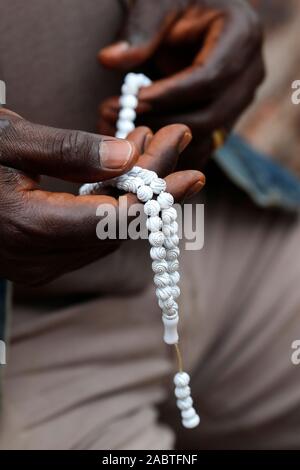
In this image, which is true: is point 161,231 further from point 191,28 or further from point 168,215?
point 191,28

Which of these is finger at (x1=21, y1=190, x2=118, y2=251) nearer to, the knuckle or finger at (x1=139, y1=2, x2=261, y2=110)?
the knuckle

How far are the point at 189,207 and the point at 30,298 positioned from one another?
255mm

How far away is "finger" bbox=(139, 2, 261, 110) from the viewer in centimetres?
81

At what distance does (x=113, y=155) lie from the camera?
1.95 feet

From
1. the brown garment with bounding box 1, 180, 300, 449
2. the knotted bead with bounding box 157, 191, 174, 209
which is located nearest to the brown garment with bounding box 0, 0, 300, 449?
the brown garment with bounding box 1, 180, 300, 449

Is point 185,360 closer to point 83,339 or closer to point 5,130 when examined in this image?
point 83,339

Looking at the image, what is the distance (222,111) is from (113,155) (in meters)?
0.33

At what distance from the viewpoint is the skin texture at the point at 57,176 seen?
1.95 ft

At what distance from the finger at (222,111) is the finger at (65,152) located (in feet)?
0.81

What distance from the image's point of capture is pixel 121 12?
2.89 feet

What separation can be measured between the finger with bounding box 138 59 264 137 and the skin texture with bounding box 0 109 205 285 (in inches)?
7.7
